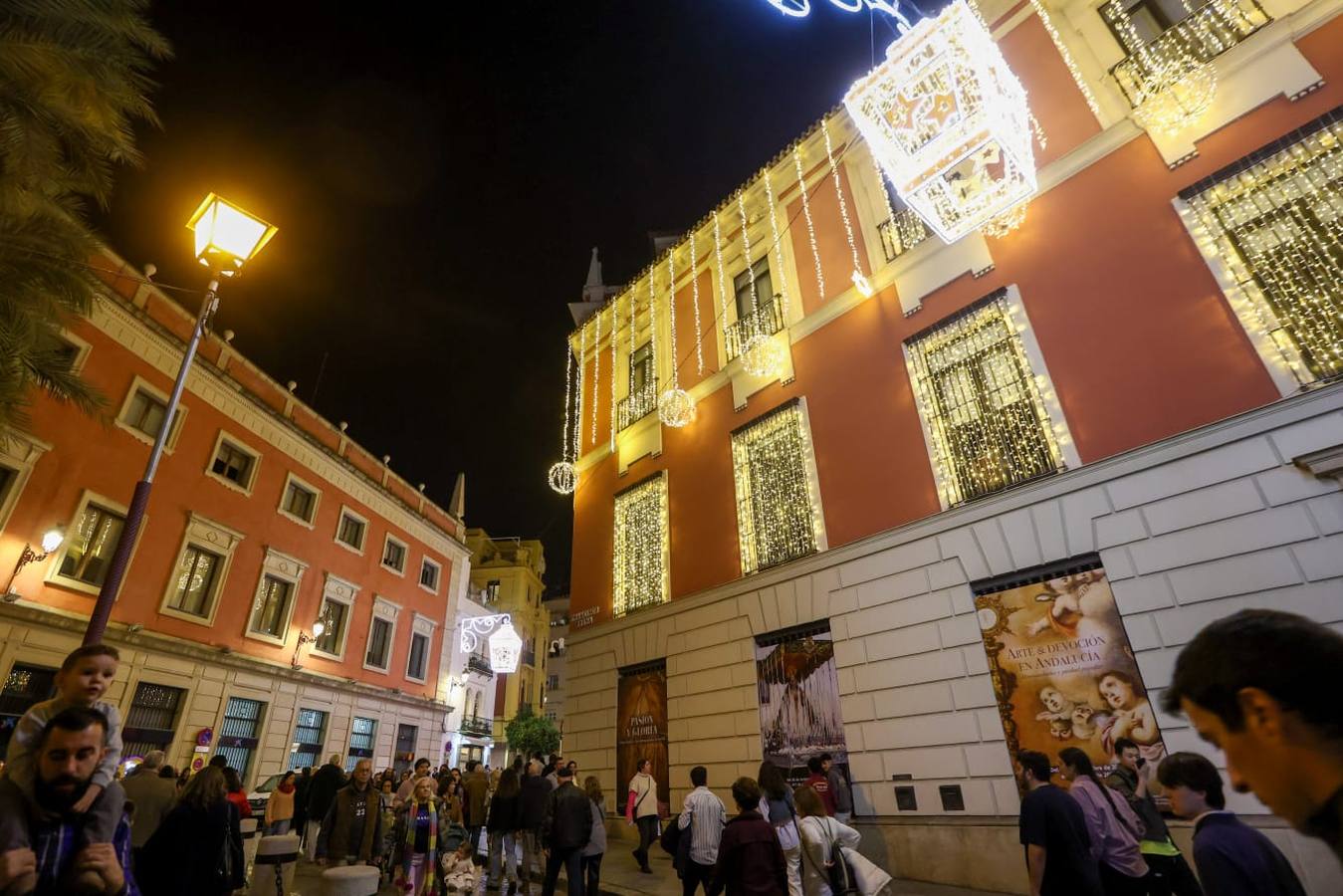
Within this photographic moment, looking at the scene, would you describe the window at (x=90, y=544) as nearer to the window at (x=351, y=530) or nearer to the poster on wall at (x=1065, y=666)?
the window at (x=351, y=530)

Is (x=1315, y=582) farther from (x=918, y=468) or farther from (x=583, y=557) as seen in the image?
(x=583, y=557)

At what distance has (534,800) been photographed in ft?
28.5

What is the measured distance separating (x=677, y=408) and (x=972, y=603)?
6.98 metres

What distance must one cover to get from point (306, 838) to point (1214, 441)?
1678 centimetres

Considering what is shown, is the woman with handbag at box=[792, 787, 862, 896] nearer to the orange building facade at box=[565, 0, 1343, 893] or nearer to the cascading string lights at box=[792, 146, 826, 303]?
the orange building facade at box=[565, 0, 1343, 893]

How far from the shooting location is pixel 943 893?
6832mm

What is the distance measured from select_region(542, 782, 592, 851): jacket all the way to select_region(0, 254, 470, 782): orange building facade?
A: 9.86 meters

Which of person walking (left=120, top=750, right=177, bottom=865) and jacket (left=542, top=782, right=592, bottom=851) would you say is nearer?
person walking (left=120, top=750, right=177, bottom=865)

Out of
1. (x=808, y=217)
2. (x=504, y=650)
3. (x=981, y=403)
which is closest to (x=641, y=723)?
(x=981, y=403)

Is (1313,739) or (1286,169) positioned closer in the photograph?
(1313,739)

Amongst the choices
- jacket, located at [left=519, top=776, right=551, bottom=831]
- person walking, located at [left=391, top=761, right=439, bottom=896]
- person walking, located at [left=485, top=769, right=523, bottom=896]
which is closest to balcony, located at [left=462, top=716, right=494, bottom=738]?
person walking, located at [left=485, top=769, right=523, bottom=896]

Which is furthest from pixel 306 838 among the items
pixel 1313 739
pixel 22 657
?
pixel 1313 739

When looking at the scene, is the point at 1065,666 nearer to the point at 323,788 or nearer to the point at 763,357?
the point at 763,357

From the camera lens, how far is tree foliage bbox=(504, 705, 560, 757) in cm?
3922
